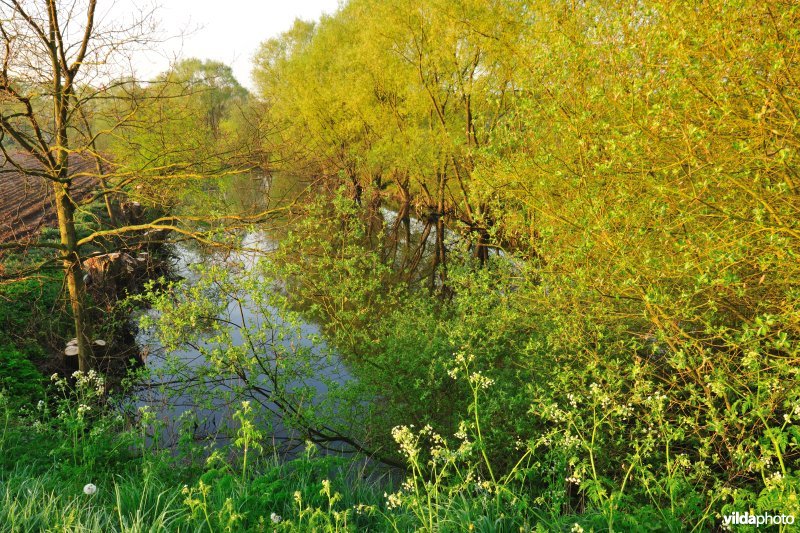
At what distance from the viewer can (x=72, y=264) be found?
714cm

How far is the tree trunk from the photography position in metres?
7.13

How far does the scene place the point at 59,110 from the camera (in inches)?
273

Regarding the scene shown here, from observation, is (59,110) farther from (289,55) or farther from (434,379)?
Result: (289,55)

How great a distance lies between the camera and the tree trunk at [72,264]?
23.4 feet

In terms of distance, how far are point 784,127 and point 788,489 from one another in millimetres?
2810

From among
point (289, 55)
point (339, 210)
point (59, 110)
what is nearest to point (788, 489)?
point (339, 210)
